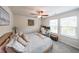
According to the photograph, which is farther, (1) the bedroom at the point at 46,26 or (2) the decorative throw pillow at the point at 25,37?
(2) the decorative throw pillow at the point at 25,37

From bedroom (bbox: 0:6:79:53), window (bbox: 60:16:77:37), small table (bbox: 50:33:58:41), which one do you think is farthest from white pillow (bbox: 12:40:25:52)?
window (bbox: 60:16:77:37)

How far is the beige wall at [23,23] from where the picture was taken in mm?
1580

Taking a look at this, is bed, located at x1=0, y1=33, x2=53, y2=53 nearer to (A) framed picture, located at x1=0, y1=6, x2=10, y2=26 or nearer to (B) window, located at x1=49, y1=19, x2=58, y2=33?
(B) window, located at x1=49, y1=19, x2=58, y2=33

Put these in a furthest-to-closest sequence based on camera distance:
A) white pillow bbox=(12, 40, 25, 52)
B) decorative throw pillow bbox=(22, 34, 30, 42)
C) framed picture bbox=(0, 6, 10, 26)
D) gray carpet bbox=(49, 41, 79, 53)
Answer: decorative throw pillow bbox=(22, 34, 30, 42) < gray carpet bbox=(49, 41, 79, 53) < framed picture bbox=(0, 6, 10, 26) < white pillow bbox=(12, 40, 25, 52)

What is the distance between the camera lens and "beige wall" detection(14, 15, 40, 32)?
1.58 meters

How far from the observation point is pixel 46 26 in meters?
1.71

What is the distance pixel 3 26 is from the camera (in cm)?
151

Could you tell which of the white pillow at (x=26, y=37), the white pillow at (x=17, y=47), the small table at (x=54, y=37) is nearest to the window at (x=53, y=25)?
the small table at (x=54, y=37)

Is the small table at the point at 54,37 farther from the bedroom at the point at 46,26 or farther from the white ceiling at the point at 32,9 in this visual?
the white ceiling at the point at 32,9

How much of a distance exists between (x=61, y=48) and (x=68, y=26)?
555mm

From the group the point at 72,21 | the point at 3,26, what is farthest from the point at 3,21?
the point at 72,21

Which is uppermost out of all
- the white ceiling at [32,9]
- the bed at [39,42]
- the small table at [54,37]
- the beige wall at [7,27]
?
the white ceiling at [32,9]

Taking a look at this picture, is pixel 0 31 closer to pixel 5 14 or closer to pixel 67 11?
pixel 5 14
